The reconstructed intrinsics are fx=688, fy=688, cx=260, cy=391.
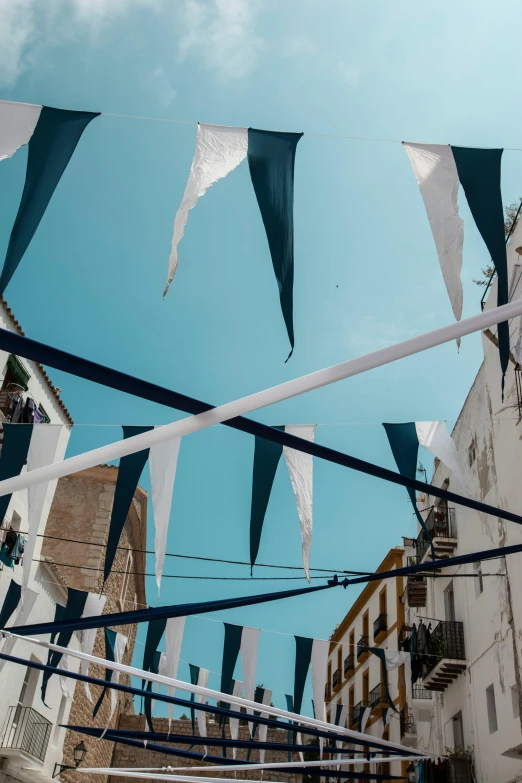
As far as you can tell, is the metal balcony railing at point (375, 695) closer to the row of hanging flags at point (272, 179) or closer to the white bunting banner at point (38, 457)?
the white bunting banner at point (38, 457)

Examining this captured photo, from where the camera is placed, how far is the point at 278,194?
421 centimetres

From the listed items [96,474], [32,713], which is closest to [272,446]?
[32,713]

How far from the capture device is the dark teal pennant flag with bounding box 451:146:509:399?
4465 millimetres

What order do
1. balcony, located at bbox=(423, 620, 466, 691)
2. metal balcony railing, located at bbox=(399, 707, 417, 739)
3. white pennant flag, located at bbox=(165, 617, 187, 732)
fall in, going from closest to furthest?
white pennant flag, located at bbox=(165, 617, 187, 732), balcony, located at bbox=(423, 620, 466, 691), metal balcony railing, located at bbox=(399, 707, 417, 739)

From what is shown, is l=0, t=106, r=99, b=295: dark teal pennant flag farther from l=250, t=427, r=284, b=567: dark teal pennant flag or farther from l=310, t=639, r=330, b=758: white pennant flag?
l=310, t=639, r=330, b=758: white pennant flag

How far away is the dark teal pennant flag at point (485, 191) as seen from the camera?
446 cm

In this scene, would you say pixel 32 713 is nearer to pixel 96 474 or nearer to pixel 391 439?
pixel 96 474

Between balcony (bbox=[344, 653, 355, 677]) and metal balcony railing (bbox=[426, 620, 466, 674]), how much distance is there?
12081 millimetres

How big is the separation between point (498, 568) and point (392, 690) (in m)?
10.9

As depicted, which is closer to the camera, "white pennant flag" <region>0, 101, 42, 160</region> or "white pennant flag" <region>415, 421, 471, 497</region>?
"white pennant flag" <region>0, 101, 42, 160</region>

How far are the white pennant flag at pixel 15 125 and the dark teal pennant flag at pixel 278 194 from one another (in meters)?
1.32

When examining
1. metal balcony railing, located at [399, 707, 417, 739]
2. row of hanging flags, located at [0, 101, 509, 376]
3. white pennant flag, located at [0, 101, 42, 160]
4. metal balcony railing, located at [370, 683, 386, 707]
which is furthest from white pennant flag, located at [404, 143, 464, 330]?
metal balcony railing, located at [370, 683, 386, 707]

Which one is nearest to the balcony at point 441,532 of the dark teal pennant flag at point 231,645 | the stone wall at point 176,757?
the dark teal pennant flag at point 231,645

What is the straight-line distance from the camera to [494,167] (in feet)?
14.8
